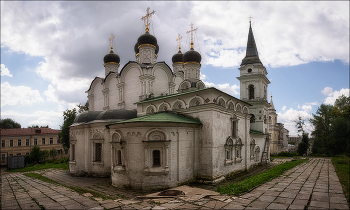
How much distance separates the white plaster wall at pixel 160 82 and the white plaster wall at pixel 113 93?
Result: 11.8 feet

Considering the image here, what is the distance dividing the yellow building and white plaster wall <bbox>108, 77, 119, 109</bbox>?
20699 millimetres

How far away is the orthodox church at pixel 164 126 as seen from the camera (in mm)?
10641

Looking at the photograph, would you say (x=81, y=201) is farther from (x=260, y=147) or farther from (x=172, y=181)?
(x=260, y=147)

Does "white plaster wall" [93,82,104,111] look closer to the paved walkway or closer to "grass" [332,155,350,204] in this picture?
the paved walkway

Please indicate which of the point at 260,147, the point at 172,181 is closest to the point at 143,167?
the point at 172,181

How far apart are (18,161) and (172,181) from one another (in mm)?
22664

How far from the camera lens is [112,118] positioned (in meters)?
14.3

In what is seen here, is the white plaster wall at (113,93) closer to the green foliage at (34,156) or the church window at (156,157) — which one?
the church window at (156,157)

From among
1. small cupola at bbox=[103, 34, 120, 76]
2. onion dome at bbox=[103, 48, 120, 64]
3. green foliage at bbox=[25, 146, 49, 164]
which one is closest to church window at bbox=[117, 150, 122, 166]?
small cupola at bbox=[103, 34, 120, 76]

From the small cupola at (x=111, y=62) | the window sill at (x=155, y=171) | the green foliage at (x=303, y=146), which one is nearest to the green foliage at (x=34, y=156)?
the small cupola at (x=111, y=62)

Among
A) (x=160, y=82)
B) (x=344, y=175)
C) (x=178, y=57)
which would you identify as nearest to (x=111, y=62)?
(x=160, y=82)

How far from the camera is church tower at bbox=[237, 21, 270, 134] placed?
20328 millimetres

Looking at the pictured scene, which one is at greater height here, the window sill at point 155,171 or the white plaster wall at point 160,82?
the white plaster wall at point 160,82

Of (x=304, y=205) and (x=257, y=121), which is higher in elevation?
(x=257, y=121)
